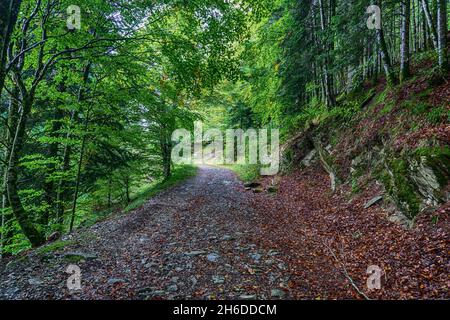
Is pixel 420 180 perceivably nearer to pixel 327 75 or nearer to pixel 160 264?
pixel 160 264

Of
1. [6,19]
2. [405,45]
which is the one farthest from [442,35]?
[6,19]

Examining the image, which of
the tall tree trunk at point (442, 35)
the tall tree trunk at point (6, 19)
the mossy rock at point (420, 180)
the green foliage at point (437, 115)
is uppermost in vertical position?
the tall tree trunk at point (442, 35)

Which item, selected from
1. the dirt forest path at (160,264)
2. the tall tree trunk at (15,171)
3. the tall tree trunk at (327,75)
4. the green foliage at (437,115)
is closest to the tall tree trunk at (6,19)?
the tall tree trunk at (15,171)

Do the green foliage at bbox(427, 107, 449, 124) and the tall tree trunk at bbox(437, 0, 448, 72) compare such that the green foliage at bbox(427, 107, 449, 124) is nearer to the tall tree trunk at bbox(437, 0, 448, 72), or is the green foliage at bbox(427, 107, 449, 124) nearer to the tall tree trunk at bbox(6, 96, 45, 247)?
the tall tree trunk at bbox(437, 0, 448, 72)

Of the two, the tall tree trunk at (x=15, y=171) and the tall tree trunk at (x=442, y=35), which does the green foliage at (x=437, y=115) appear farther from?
the tall tree trunk at (x=15, y=171)

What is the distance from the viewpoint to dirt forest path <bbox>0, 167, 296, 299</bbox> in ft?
12.7

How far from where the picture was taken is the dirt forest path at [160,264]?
3859 millimetres

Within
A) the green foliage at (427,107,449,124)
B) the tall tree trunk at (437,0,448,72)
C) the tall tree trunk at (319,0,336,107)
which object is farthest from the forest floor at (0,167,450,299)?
the tall tree trunk at (319,0,336,107)

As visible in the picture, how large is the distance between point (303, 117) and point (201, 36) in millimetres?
10274

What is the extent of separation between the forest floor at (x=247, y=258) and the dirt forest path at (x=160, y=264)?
2 centimetres

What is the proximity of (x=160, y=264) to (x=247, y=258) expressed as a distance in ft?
5.76

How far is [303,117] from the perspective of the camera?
14680mm
